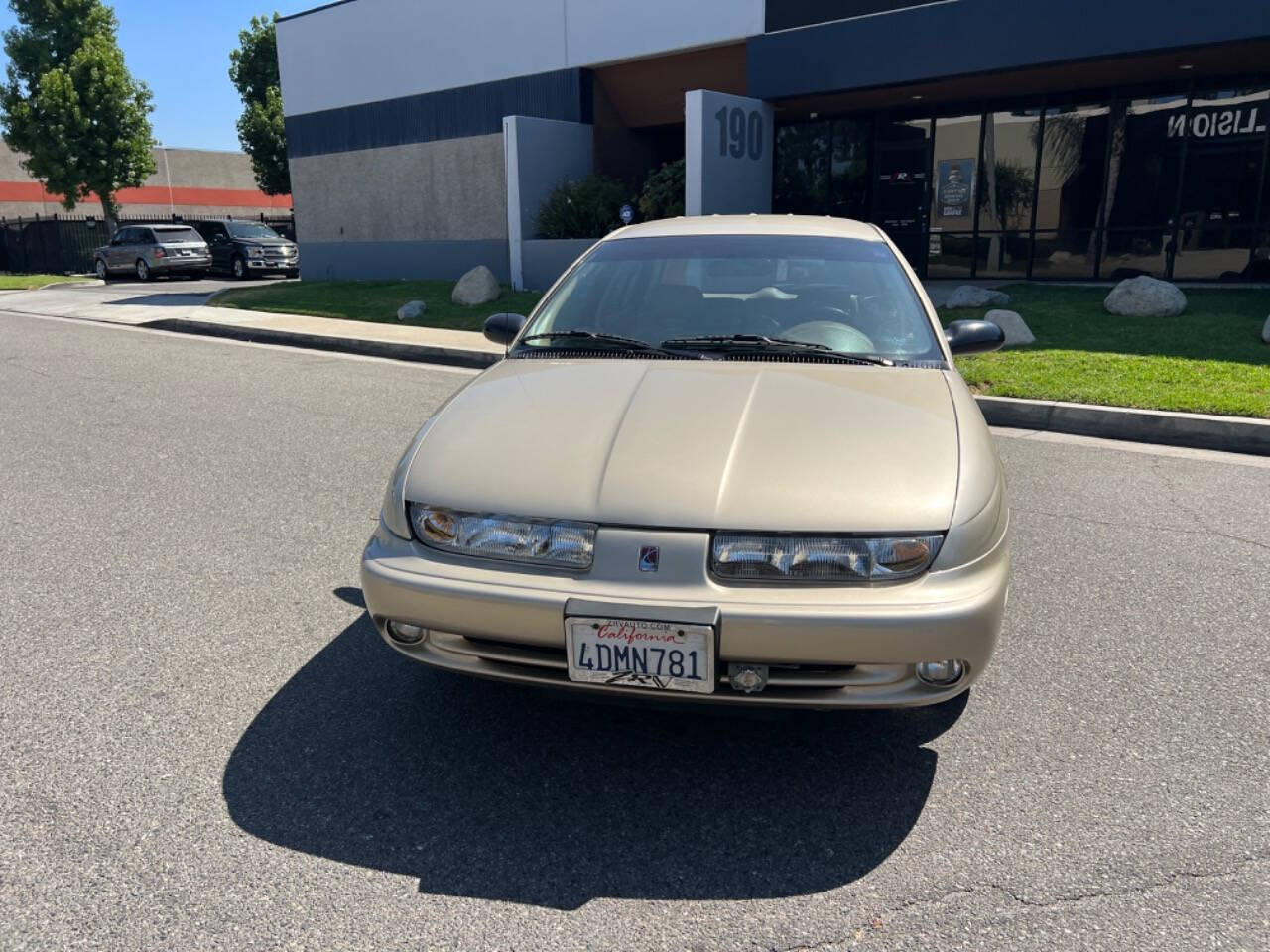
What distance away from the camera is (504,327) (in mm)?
4449

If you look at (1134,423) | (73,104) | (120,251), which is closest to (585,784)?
(1134,423)

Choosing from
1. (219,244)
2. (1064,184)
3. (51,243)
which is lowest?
(219,244)

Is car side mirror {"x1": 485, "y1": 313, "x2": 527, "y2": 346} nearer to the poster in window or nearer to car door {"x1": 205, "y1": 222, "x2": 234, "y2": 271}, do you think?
the poster in window

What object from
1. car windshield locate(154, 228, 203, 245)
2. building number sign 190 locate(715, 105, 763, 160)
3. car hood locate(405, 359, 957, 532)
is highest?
building number sign 190 locate(715, 105, 763, 160)

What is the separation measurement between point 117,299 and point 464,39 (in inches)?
375

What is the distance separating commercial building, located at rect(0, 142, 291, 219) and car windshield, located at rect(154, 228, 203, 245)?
24917mm

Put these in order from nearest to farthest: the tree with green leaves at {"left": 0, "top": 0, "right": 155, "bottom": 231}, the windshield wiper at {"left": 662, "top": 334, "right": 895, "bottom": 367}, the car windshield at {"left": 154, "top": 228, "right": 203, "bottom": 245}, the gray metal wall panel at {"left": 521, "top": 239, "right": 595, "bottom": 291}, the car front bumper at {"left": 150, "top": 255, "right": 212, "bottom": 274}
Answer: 1. the windshield wiper at {"left": 662, "top": 334, "right": 895, "bottom": 367}
2. the gray metal wall panel at {"left": 521, "top": 239, "right": 595, "bottom": 291}
3. the car front bumper at {"left": 150, "top": 255, "right": 212, "bottom": 274}
4. the car windshield at {"left": 154, "top": 228, "right": 203, "bottom": 245}
5. the tree with green leaves at {"left": 0, "top": 0, "right": 155, "bottom": 231}

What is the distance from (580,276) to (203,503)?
2878 mm

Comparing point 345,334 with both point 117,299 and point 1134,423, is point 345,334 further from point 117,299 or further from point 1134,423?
point 1134,423

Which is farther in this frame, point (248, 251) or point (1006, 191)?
point (248, 251)

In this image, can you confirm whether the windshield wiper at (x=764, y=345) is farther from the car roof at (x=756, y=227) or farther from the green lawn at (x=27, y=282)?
the green lawn at (x=27, y=282)

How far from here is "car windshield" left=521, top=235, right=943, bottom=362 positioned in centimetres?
369

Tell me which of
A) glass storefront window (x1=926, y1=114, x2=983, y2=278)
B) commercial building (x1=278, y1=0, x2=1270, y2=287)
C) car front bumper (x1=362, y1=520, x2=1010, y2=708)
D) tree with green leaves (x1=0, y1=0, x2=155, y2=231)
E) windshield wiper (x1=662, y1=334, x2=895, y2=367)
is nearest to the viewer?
car front bumper (x1=362, y1=520, x2=1010, y2=708)

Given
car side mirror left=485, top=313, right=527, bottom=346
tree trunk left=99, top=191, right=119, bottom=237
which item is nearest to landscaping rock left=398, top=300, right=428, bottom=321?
car side mirror left=485, top=313, right=527, bottom=346
